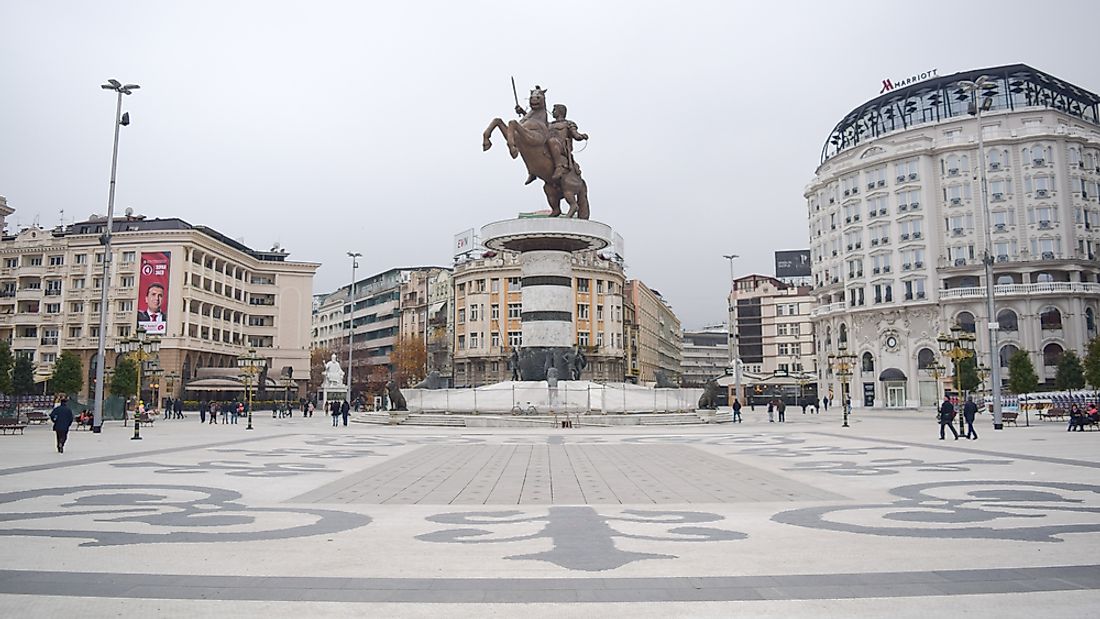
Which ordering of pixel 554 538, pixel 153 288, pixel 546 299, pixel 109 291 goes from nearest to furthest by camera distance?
1. pixel 554 538
2. pixel 546 299
3. pixel 153 288
4. pixel 109 291

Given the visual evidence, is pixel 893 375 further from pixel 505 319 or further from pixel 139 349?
pixel 139 349

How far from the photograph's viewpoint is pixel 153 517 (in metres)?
10.9

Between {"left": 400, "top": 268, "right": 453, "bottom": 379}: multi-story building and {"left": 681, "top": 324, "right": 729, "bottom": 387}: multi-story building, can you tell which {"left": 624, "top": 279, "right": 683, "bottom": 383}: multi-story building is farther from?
{"left": 681, "top": 324, "right": 729, "bottom": 387}: multi-story building

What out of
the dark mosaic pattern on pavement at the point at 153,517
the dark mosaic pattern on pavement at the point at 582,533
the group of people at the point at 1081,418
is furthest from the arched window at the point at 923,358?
the dark mosaic pattern on pavement at the point at 153,517

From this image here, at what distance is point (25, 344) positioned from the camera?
78688 millimetres

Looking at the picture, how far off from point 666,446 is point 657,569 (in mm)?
18381

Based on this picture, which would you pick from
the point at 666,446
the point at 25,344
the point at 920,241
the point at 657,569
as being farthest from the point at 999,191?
the point at 25,344

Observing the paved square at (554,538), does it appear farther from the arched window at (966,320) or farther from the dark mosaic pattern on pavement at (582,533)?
the arched window at (966,320)

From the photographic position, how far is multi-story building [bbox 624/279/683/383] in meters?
110

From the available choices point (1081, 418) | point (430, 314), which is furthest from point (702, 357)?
point (1081, 418)

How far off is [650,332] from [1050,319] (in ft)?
185

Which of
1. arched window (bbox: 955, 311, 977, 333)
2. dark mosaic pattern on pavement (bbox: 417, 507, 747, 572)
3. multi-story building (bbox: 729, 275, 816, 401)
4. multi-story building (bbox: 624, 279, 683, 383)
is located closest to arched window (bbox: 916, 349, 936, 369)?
arched window (bbox: 955, 311, 977, 333)

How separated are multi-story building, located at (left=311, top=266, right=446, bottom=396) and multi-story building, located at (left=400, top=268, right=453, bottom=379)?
1068mm

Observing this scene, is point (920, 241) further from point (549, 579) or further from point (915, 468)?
point (549, 579)
